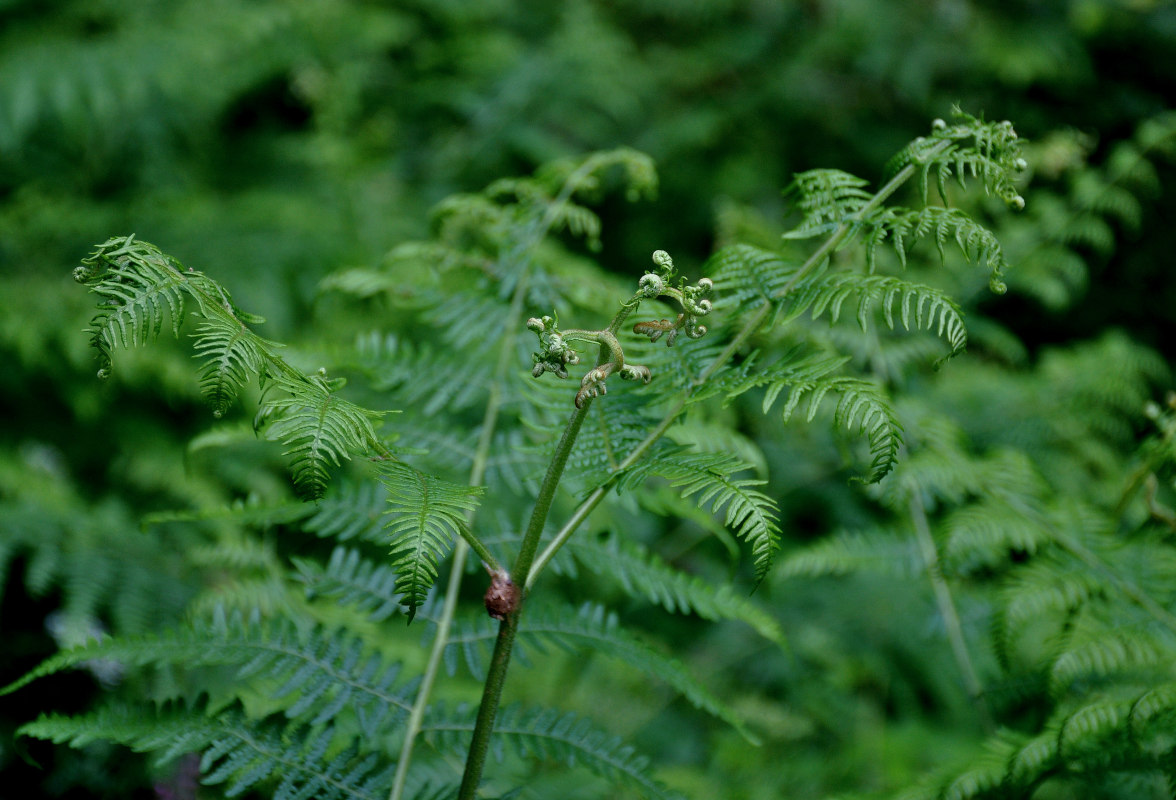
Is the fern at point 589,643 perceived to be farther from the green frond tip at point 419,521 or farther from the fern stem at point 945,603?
the fern stem at point 945,603

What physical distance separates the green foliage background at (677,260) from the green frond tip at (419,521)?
0.57 metres

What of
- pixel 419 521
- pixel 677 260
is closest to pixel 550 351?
pixel 419 521

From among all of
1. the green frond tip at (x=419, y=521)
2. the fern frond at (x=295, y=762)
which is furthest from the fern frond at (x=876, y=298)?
the fern frond at (x=295, y=762)

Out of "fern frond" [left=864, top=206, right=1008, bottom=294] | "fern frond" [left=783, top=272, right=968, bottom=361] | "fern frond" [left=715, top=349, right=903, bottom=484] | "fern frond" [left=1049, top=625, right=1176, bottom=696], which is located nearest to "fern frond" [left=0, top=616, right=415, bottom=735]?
"fern frond" [left=715, top=349, right=903, bottom=484]

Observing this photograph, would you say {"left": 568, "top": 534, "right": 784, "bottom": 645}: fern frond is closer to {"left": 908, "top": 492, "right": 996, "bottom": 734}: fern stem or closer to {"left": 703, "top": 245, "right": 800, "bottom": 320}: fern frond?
{"left": 703, "top": 245, "right": 800, "bottom": 320}: fern frond

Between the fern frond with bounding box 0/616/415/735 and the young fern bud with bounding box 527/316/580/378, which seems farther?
the fern frond with bounding box 0/616/415/735

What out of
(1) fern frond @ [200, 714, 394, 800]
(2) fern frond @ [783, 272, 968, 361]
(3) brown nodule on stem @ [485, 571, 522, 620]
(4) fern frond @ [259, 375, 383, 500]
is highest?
(2) fern frond @ [783, 272, 968, 361]

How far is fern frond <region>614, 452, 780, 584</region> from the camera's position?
837 millimetres

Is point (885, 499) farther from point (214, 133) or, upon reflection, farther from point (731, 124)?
point (214, 133)

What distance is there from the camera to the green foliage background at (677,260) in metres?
2.04

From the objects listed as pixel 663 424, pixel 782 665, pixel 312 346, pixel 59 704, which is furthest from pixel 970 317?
pixel 59 704

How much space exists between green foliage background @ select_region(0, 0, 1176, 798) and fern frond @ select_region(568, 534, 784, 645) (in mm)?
117

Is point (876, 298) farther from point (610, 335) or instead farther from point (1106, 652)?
point (1106, 652)

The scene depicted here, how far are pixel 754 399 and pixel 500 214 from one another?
3.30 feet
